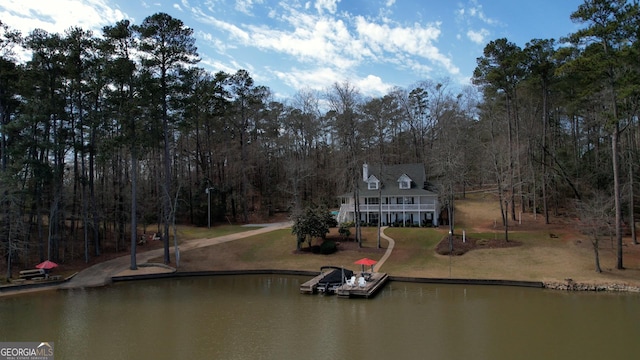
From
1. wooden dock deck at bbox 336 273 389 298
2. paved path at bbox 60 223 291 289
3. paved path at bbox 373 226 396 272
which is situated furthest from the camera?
paved path at bbox 373 226 396 272

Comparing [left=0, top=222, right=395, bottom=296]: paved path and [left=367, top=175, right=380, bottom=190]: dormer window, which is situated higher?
[left=367, top=175, right=380, bottom=190]: dormer window

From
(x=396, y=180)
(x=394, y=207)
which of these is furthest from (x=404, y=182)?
(x=394, y=207)

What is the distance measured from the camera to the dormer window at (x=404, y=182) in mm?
41781

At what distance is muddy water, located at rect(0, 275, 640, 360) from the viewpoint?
1480 cm

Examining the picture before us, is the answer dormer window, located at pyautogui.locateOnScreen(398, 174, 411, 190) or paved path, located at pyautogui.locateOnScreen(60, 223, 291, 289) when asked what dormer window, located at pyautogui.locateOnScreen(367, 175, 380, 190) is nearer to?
dormer window, located at pyautogui.locateOnScreen(398, 174, 411, 190)

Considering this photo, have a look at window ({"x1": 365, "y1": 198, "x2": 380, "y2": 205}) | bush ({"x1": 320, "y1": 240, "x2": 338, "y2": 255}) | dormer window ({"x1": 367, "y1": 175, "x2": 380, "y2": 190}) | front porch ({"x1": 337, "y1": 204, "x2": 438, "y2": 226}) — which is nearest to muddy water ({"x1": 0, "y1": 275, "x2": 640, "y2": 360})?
bush ({"x1": 320, "y1": 240, "x2": 338, "y2": 255})

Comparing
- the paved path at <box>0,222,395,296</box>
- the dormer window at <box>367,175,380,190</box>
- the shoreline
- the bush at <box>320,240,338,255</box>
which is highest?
the dormer window at <box>367,175,380,190</box>

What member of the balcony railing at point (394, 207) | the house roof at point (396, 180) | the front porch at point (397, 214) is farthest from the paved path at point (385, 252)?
the house roof at point (396, 180)

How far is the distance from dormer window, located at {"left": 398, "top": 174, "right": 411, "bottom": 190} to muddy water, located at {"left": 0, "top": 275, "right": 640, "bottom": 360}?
1763 cm

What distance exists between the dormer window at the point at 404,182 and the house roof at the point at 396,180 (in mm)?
379

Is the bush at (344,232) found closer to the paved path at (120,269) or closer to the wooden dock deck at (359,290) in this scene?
the paved path at (120,269)

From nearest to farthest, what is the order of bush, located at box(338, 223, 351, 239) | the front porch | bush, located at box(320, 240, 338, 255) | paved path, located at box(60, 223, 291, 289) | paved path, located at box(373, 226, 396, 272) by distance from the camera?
paved path, located at box(60, 223, 291, 289)
paved path, located at box(373, 226, 396, 272)
bush, located at box(320, 240, 338, 255)
bush, located at box(338, 223, 351, 239)
the front porch

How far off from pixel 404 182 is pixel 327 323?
26.0 metres

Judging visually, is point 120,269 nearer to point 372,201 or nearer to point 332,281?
point 332,281
